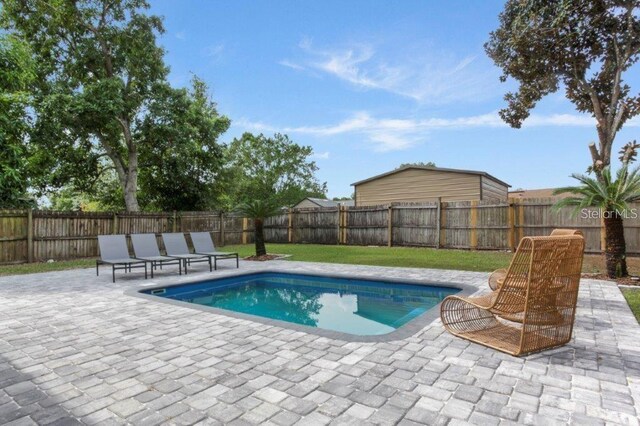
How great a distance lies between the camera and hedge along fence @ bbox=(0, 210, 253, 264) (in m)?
11.2

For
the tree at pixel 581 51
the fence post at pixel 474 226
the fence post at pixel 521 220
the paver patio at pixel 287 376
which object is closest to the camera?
the paver patio at pixel 287 376

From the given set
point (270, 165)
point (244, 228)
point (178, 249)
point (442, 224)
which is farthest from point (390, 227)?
point (270, 165)

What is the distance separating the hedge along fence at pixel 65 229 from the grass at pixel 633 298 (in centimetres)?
1479

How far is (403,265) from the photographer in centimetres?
1052

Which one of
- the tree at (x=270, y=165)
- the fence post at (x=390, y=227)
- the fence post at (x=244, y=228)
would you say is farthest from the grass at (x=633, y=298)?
the tree at (x=270, y=165)

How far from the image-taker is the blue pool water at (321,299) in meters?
6.01

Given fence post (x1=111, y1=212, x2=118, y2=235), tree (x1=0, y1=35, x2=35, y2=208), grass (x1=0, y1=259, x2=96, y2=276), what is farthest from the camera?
fence post (x1=111, y1=212, x2=118, y2=235)

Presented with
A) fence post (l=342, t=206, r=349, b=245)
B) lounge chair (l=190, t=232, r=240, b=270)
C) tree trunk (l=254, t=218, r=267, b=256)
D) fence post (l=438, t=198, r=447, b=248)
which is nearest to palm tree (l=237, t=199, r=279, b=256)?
tree trunk (l=254, t=218, r=267, b=256)

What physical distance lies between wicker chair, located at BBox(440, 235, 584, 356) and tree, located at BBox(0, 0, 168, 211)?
16758 mm

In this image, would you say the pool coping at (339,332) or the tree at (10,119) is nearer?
the pool coping at (339,332)

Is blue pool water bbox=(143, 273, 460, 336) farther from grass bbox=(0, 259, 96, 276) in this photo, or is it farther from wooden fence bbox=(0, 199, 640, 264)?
wooden fence bbox=(0, 199, 640, 264)

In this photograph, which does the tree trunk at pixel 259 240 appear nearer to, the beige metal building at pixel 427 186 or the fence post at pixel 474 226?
the fence post at pixel 474 226

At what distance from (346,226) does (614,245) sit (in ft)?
35.5

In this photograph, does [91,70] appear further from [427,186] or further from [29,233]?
[427,186]
